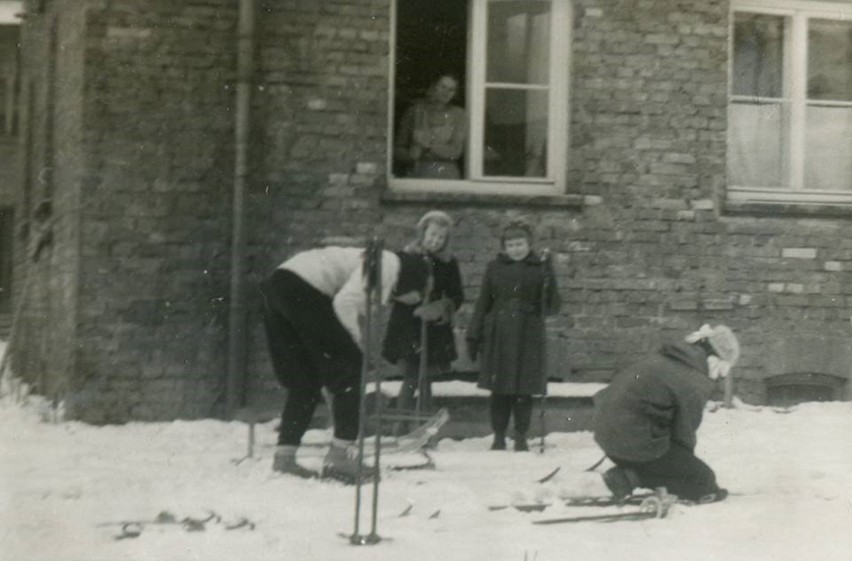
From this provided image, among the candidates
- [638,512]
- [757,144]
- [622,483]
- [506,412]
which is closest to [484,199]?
[506,412]

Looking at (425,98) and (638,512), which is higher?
(425,98)

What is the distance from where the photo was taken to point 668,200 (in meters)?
9.83

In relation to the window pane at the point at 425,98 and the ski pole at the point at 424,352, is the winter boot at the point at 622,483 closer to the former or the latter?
the ski pole at the point at 424,352

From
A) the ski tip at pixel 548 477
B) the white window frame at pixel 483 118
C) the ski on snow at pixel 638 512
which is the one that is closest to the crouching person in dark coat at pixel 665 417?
the ski on snow at pixel 638 512

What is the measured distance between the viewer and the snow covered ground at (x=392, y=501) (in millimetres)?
5934

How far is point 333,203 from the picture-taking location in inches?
366

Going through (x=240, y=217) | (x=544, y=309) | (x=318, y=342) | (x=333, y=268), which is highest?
(x=240, y=217)

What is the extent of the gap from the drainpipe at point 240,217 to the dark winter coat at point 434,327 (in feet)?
3.28

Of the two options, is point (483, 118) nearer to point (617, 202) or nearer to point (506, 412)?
point (617, 202)

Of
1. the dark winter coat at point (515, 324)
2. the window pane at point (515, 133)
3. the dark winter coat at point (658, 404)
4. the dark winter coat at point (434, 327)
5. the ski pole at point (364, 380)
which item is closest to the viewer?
the ski pole at point (364, 380)

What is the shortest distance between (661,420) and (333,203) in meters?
3.19

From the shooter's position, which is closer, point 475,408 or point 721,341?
point 721,341

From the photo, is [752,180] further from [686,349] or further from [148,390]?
[148,390]

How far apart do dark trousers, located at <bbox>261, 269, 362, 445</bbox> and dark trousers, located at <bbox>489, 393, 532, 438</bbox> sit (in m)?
1.49
